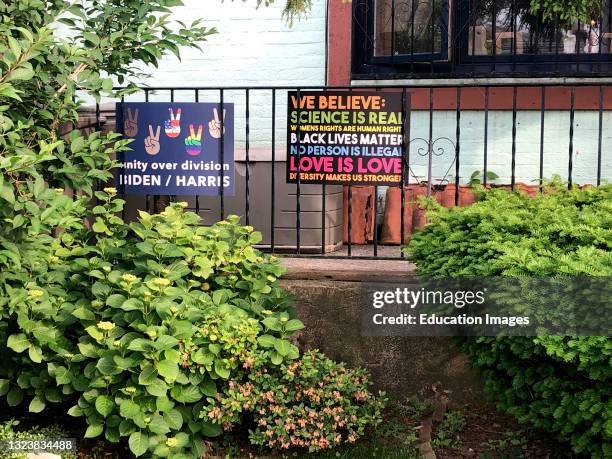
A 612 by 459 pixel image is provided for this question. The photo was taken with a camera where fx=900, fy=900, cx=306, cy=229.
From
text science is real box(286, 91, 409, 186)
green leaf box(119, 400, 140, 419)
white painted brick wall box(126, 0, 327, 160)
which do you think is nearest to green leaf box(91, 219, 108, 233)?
green leaf box(119, 400, 140, 419)

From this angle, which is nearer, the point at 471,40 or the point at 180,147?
the point at 180,147

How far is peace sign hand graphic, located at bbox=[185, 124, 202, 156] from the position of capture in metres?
5.92

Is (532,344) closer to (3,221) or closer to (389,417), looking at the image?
(389,417)

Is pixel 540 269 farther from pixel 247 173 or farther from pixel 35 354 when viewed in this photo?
pixel 247 173

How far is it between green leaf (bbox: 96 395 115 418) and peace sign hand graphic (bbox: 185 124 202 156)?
195 centimetres

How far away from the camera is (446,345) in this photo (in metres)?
5.33

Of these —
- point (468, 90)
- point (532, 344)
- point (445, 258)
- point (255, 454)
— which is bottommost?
point (255, 454)

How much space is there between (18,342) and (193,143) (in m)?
1.86

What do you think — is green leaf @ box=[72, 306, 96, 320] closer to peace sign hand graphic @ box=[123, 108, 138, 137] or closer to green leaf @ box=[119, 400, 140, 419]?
green leaf @ box=[119, 400, 140, 419]

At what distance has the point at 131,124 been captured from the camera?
5.98m

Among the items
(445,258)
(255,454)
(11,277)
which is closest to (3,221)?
(11,277)

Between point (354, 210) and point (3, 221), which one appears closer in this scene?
point (3, 221)

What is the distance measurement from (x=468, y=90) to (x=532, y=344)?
413cm

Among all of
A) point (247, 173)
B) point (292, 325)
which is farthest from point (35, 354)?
point (247, 173)
